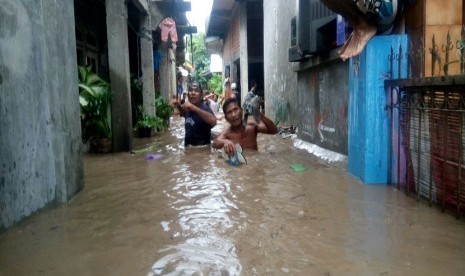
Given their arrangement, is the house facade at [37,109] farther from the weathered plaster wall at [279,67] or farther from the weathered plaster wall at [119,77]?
the weathered plaster wall at [279,67]

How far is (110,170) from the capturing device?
5992 mm

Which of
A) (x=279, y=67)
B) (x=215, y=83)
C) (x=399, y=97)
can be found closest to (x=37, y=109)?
(x=399, y=97)

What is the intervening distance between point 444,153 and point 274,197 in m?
1.57

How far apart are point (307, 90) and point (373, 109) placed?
356cm

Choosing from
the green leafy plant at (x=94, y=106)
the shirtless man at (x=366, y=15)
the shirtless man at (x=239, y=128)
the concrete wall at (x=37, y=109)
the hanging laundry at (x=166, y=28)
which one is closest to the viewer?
the concrete wall at (x=37, y=109)

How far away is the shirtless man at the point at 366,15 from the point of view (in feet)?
14.1

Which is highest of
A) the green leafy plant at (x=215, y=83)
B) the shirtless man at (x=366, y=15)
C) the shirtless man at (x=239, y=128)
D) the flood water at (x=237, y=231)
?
the green leafy plant at (x=215, y=83)

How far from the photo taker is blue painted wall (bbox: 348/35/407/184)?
14.6 feet

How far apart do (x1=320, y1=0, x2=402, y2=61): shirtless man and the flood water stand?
156cm

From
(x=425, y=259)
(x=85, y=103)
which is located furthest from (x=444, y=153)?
(x=85, y=103)

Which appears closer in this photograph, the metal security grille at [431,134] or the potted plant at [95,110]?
the metal security grille at [431,134]

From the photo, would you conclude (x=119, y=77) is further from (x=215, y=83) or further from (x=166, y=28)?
(x=215, y=83)

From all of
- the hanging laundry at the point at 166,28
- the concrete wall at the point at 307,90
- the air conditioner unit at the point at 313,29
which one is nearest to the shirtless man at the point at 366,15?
the concrete wall at the point at 307,90

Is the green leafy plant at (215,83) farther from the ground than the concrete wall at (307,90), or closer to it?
farther from the ground
